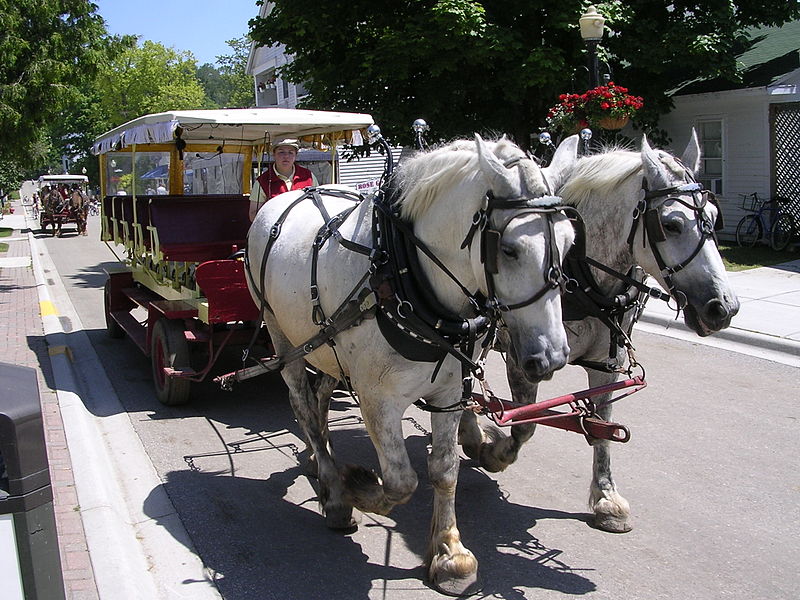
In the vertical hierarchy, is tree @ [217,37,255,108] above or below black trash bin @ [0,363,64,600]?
above

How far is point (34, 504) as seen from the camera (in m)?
1.94

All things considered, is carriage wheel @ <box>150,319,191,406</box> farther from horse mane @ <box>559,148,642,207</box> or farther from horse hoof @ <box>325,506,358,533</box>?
horse mane @ <box>559,148,642,207</box>

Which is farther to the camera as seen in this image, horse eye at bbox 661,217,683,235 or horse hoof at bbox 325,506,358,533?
horse hoof at bbox 325,506,358,533

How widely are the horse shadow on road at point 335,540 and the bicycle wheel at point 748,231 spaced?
1224 centimetres

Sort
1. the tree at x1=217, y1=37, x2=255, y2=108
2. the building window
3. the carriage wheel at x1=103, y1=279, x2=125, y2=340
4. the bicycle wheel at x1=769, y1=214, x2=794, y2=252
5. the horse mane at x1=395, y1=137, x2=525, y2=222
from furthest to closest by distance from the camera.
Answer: the tree at x1=217, y1=37, x2=255, y2=108 → the building window → the bicycle wheel at x1=769, y1=214, x2=794, y2=252 → the carriage wheel at x1=103, y1=279, x2=125, y2=340 → the horse mane at x1=395, y1=137, x2=525, y2=222

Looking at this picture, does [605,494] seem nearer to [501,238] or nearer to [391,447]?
[391,447]

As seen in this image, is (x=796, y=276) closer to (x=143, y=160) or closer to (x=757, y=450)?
(x=757, y=450)

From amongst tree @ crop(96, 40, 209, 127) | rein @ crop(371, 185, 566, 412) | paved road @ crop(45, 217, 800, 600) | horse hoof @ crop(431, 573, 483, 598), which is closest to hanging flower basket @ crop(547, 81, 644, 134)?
paved road @ crop(45, 217, 800, 600)

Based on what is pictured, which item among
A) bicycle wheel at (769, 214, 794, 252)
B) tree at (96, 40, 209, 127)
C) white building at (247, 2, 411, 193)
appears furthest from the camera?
tree at (96, 40, 209, 127)

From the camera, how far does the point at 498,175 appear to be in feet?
10.7

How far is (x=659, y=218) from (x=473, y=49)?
10.0m

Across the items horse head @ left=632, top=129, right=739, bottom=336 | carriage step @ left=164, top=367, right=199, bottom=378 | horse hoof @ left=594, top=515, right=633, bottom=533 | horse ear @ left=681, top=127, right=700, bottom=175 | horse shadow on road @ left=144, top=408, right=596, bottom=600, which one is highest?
horse ear @ left=681, top=127, right=700, bottom=175

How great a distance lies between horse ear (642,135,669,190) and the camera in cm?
404

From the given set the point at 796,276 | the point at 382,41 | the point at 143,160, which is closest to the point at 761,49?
the point at 796,276
